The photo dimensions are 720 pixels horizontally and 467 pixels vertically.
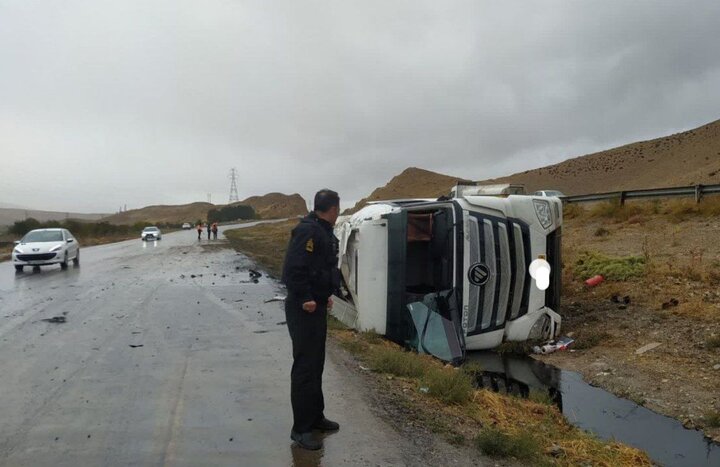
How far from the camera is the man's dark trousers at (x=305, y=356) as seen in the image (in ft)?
14.3

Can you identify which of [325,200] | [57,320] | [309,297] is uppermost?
[325,200]

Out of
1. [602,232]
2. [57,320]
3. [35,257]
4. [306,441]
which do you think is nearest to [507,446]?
[306,441]

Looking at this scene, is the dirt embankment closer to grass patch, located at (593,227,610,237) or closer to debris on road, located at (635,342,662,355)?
debris on road, located at (635,342,662,355)

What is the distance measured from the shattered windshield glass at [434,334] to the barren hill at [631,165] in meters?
59.5

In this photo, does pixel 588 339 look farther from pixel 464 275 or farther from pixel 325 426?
Answer: pixel 325 426

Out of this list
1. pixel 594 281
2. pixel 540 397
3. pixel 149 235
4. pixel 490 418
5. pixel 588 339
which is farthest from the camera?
pixel 149 235

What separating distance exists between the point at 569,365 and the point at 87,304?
934 cm

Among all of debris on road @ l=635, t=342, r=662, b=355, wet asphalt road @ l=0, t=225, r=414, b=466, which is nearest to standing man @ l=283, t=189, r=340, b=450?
wet asphalt road @ l=0, t=225, r=414, b=466

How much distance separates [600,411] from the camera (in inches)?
263

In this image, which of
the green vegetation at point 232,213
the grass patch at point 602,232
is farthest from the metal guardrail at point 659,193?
the green vegetation at point 232,213

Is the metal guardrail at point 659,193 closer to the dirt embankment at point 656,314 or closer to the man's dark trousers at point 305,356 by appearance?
the dirt embankment at point 656,314

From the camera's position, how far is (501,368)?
8.22m

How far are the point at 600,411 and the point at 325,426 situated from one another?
3.70 metres

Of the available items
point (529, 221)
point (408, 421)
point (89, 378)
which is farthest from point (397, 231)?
point (89, 378)
